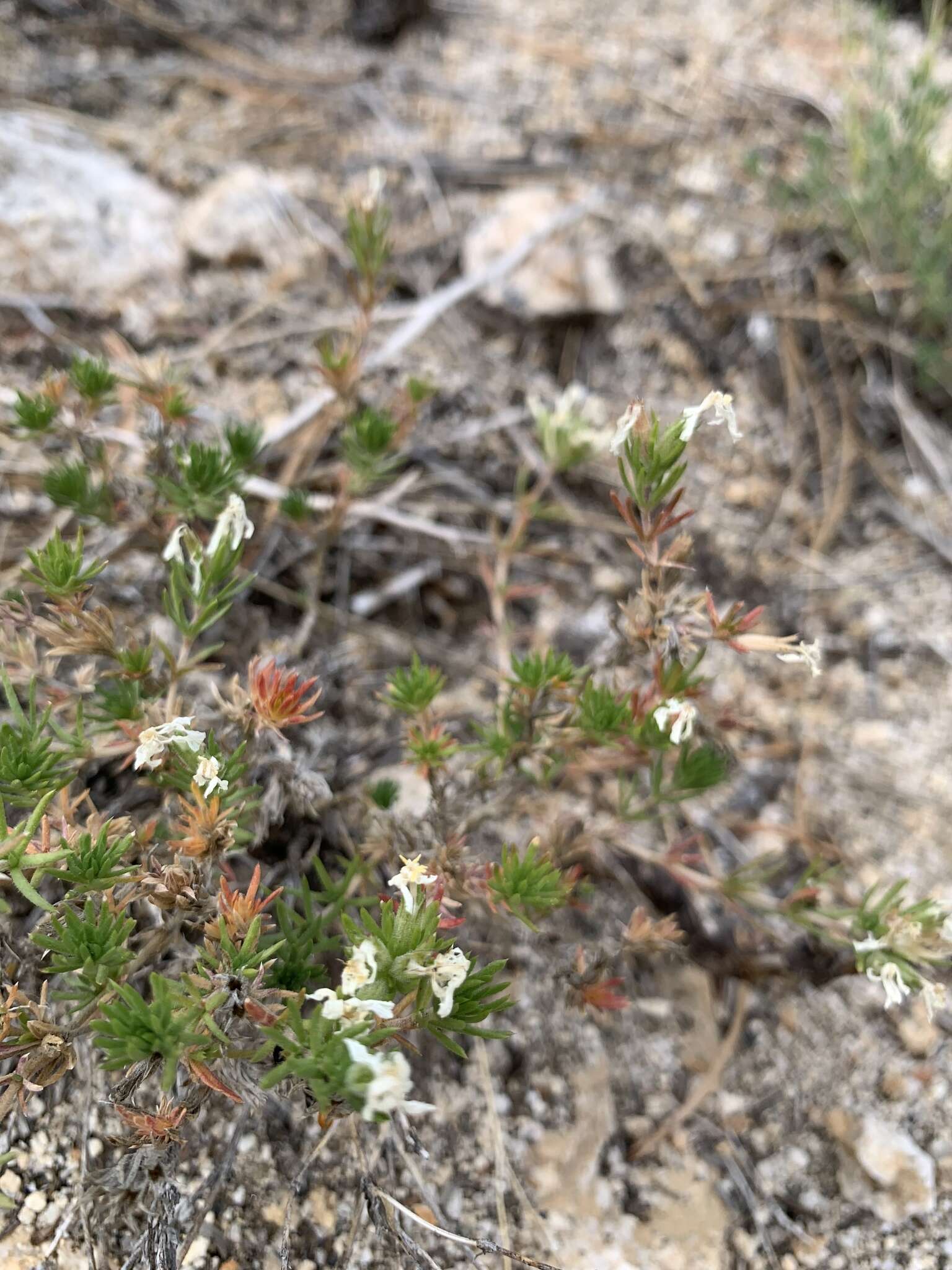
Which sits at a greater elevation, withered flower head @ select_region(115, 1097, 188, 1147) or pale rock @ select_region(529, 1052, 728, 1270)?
withered flower head @ select_region(115, 1097, 188, 1147)

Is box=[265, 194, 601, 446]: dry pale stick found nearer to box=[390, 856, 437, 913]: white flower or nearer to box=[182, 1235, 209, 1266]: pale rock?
box=[390, 856, 437, 913]: white flower

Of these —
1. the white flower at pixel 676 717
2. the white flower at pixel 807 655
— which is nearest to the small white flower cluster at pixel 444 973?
the white flower at pixel 676 717

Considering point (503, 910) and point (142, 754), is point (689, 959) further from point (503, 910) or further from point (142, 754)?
point (142, 754)

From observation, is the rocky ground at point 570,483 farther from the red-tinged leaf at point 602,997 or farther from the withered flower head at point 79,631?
the withered flower head at point 79,631

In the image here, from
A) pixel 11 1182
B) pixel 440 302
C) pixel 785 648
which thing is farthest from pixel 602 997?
pixel 440 302

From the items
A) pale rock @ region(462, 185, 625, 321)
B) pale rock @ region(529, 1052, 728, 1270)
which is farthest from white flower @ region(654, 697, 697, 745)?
pale rock @ region(462, 185, 625, 321)

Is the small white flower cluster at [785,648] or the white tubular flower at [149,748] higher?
the small white flower cluster at [785,648]
